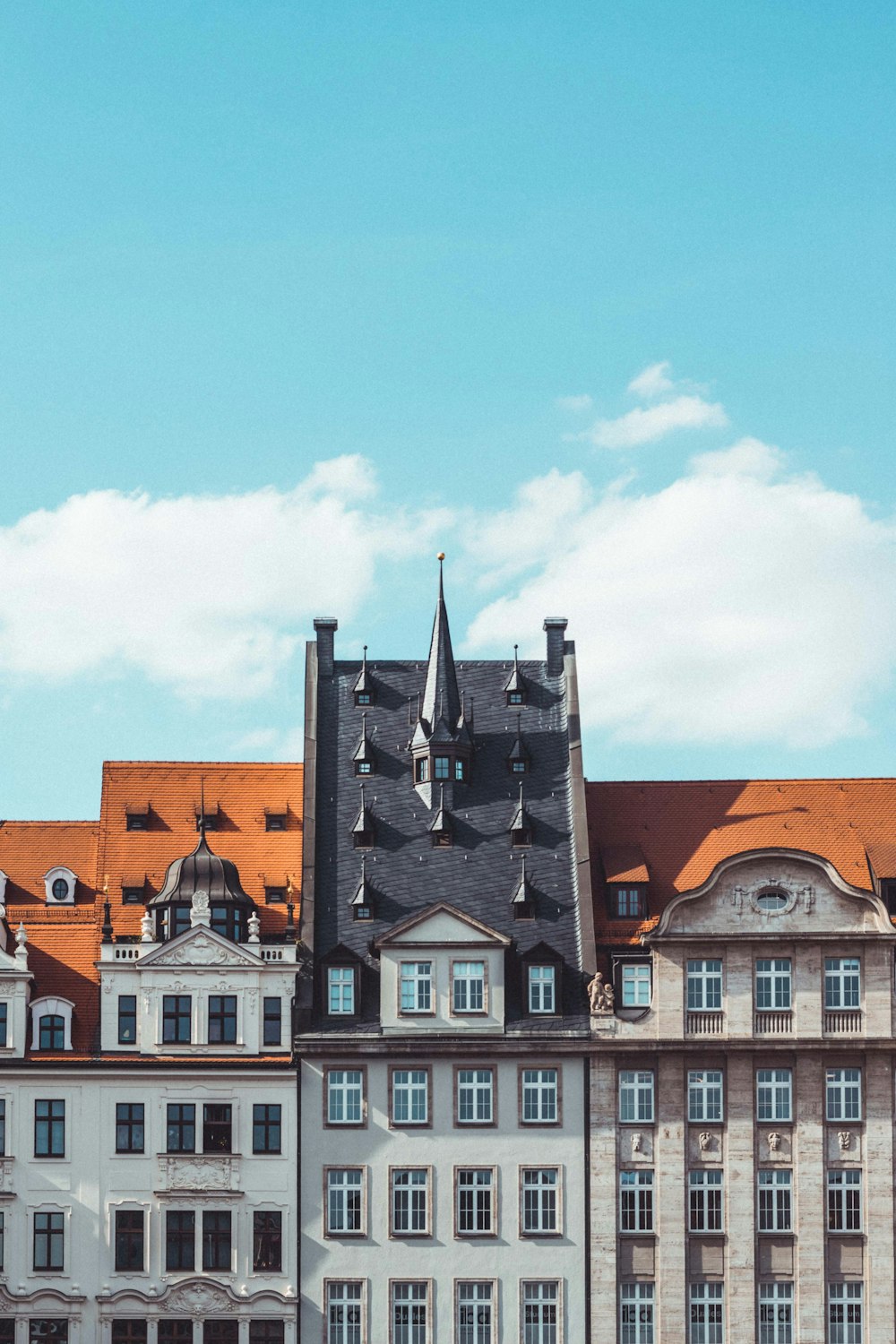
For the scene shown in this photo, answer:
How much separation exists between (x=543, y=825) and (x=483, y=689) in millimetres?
6887

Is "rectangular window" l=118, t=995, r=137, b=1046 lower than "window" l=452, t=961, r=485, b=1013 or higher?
lower

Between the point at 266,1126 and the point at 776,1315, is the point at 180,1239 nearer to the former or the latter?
the point at 266,1126

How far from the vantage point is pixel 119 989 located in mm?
77062

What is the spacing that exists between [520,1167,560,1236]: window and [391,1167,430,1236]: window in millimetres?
3245

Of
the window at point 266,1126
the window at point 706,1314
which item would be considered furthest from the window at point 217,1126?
the window at point 706,1314

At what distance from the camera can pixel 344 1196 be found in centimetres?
7588

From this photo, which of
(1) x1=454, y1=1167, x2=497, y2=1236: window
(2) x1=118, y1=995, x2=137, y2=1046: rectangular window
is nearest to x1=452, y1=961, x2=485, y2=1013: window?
(1) x1=454, y1=1167, x2=497, y2=1236: window

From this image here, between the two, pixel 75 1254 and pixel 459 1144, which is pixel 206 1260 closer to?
pixel 75 1254

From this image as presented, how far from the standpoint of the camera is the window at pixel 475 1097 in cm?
7650

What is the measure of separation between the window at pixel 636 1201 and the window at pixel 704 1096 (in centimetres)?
257

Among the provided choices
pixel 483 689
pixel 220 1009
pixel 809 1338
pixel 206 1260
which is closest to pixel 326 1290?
pixel 206 1260

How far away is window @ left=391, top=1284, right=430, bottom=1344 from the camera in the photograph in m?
75.2

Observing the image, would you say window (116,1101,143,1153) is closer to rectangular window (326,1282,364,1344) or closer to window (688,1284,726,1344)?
rectangular window (326,1282,364,1344)

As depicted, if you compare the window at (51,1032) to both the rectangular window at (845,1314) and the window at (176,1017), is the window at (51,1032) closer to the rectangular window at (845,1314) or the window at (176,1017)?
the window at (176,1017)
